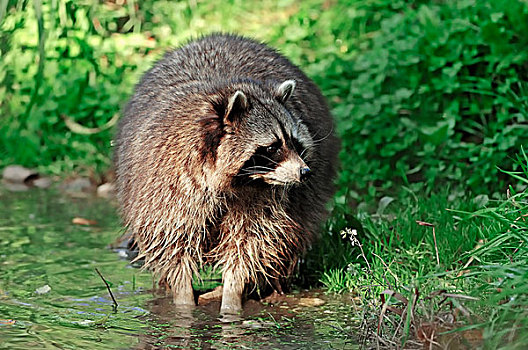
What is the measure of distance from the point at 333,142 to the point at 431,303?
246 centimetres

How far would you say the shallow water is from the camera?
412cm

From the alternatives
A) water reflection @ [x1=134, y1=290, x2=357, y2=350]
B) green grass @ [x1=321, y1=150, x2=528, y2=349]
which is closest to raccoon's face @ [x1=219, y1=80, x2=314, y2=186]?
green grass @ [x1=321, y1=150, x2=528, y2=349]

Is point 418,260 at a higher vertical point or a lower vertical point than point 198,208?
lower

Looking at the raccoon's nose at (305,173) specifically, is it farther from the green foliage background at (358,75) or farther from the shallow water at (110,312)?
the green foliage background at (358,75)

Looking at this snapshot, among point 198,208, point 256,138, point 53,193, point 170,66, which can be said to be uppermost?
point 170,66

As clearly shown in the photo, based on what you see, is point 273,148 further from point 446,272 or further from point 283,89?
point 446,272

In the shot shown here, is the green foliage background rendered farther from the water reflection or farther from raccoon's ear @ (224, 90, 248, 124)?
the water reflection

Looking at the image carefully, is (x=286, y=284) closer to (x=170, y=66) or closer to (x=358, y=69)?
(x=170, y=66)

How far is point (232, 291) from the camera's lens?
192 inches

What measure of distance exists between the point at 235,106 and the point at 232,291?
1.17 m

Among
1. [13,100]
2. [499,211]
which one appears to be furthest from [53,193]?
[499,211]

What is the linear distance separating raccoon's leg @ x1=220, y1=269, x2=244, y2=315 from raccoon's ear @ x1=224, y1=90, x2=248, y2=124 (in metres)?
0.99

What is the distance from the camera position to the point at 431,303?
143 inches

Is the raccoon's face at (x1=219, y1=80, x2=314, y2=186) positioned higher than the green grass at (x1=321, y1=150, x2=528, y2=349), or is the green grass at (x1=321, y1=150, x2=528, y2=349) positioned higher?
the raccoon's face at (x1=219, y1=80, x2=314, y2=186)
